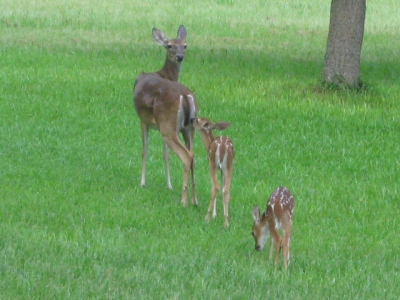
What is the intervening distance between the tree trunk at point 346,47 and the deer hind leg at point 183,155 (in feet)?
21.7

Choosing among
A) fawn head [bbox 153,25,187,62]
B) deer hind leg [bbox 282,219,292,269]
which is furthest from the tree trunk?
deer hind leg [bbox 282,219,292,269]

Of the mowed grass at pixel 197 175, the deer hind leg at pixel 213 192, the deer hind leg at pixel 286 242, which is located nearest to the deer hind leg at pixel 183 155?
the mowed grass at pixel 197 175

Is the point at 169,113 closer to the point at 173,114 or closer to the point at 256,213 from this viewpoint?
the point at 173,114

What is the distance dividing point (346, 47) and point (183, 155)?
22.8 ft

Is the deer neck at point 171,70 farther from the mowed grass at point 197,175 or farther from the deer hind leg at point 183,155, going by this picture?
the deer hind leg at point 183,155

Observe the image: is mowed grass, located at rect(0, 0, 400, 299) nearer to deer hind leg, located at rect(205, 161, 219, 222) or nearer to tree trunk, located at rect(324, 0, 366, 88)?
deer hind leg, located at rect(205, 161, 219, 222)

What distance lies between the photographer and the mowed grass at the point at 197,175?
23.4 feet

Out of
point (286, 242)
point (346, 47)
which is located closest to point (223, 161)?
point (286, 242)

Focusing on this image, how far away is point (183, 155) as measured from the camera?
950 centimetres

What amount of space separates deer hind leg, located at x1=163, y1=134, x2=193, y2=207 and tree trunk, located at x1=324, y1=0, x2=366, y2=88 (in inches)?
260

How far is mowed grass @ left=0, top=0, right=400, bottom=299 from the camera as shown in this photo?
714 cm

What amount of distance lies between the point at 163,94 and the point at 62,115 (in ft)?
14.0

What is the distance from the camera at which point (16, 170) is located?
1052 cm

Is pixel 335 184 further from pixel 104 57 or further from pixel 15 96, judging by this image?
pixel 104 57
